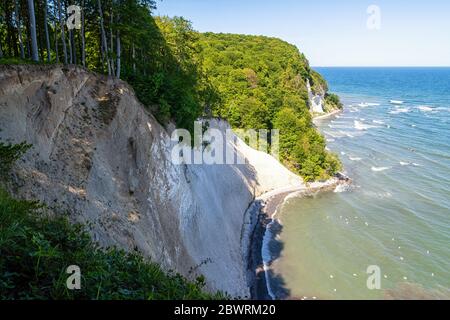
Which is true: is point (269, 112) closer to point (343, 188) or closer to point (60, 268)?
point (343, 188)

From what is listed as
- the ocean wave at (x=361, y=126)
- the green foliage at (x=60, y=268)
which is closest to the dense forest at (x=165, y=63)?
the green foliage at (x=60, y=268)

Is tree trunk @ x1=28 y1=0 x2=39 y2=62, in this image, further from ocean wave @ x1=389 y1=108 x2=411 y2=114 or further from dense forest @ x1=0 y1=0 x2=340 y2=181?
ocean wave @ x1=389 y1=108 x2=411 y2=114

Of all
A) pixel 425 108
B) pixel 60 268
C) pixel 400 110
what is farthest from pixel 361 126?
pixel 60 268

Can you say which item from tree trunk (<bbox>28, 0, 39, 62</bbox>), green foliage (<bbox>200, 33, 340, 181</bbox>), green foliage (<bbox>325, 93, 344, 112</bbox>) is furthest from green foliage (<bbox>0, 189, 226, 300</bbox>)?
green foliage (<bbox>325, 93, 344, 112</bbox>)

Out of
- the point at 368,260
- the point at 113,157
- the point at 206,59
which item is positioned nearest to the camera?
the point at 113,157
